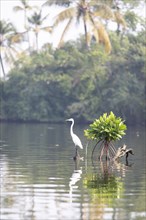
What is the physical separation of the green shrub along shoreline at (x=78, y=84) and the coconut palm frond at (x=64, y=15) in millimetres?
10048

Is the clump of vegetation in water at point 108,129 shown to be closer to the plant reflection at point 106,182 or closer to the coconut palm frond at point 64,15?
the plant reflection at point 106,182

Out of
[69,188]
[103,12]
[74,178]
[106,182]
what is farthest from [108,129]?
[103,12]

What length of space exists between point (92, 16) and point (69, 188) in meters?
51.0

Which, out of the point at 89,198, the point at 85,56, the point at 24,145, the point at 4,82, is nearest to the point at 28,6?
the point at 4,82

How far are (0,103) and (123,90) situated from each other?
657 inches

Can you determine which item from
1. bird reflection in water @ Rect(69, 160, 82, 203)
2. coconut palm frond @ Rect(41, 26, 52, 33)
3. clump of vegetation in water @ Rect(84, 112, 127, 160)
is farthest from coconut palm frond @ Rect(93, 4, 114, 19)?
bird reflection in water @ Rect(69, 160, 82, 203)

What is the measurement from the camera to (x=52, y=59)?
8381 centimetres

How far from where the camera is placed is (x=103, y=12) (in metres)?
67.9

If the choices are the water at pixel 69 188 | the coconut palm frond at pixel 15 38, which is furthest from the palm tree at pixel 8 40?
the water at pixel 69 188

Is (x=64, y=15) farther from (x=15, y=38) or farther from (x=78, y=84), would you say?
(x=15, y=38)

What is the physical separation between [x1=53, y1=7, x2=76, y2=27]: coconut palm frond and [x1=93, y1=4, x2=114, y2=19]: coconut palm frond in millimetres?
1994

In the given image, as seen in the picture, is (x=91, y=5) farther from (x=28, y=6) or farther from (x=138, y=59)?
(x=28, y=6)

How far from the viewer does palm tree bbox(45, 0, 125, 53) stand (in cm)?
6712

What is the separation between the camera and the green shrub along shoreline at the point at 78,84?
250ft
